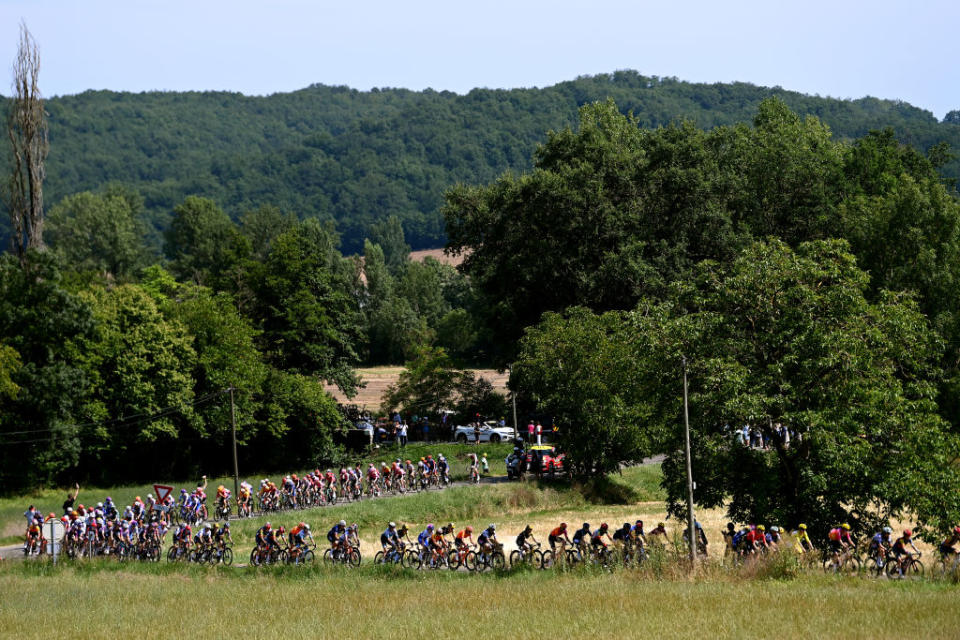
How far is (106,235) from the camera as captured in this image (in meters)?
131

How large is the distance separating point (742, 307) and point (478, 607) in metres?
14.2

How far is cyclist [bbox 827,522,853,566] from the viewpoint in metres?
28.7

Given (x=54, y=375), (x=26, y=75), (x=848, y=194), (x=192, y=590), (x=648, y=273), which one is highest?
(x=26, y=75)

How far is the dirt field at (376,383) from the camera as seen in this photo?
9687cm

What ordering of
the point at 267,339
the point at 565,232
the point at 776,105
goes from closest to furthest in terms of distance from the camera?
the point at 565,232 < the point at 267,339 < the point at 776,105

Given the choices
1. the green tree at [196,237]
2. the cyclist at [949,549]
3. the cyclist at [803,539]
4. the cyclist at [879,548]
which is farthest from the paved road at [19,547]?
the green tree at [196,237]

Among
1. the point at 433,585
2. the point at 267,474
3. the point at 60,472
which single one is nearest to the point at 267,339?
the point at 267,474

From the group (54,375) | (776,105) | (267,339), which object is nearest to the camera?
(54,375)

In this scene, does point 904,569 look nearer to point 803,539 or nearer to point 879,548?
point 879,548

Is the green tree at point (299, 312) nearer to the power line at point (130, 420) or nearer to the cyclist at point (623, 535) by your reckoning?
the power line at point (130, 420)

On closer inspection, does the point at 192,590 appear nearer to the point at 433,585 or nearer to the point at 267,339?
the point at 433,585

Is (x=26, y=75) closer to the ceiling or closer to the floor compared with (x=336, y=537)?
closer to the ceiling

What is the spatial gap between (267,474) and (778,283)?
1562 inches

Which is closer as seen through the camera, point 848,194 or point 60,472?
point 60,472
